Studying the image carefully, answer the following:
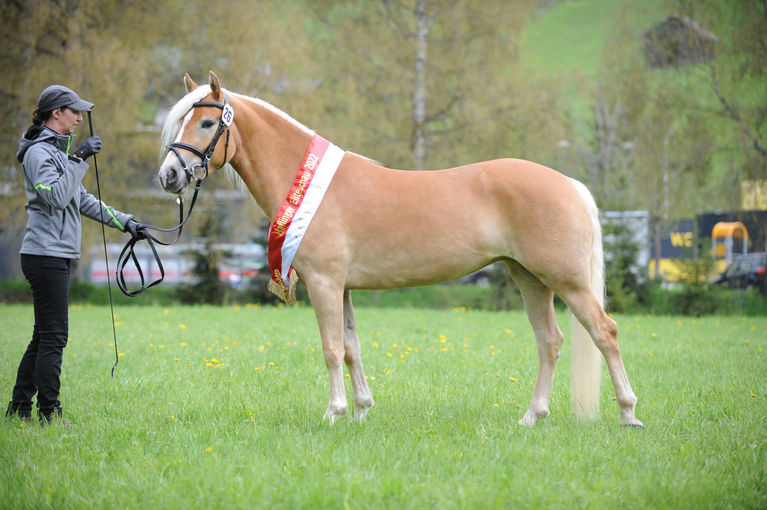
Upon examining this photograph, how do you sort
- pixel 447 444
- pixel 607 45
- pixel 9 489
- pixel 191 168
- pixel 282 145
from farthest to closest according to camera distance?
pixel 607 45, pixel 282 145, pixel 191 168, pixel 447 444, pixel 9 489

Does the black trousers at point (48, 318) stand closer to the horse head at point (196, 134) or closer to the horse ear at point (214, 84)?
the horse head at point (196, 134)

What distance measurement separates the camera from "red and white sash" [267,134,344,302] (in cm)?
479

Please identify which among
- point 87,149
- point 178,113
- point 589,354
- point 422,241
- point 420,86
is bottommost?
point 589,354

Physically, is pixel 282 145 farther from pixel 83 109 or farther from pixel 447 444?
pixel 447 444

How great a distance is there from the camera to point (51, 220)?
4766 millimetres

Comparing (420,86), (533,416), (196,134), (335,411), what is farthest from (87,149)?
(420,86)

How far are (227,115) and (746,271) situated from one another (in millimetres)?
19434

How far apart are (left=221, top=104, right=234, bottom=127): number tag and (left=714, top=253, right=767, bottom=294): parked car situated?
17.9m

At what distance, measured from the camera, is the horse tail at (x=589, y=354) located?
16.6 ft

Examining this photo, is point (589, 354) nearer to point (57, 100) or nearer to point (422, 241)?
point (422, 241)

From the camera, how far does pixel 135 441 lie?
444 cm

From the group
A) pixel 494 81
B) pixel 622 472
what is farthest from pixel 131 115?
pixel 622 472

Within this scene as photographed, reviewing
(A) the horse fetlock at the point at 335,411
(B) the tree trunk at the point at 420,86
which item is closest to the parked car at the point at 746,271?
(B) the tree trunk at the point at 420,86

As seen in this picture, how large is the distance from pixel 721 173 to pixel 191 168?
20.4 metres
